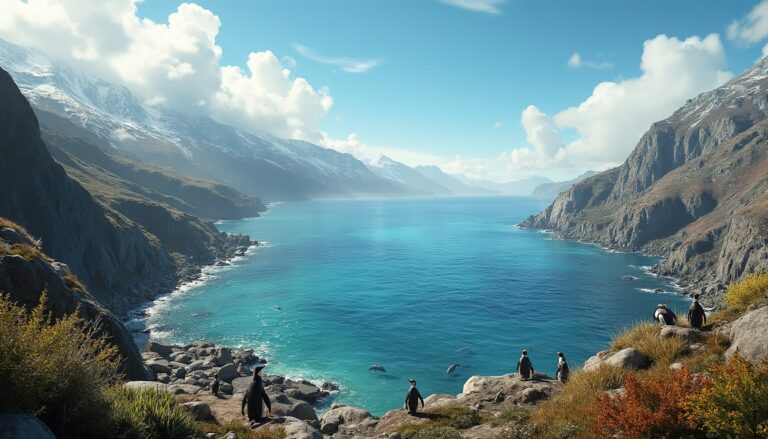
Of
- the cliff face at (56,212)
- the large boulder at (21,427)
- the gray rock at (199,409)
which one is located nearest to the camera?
the large boulder at (21,427)

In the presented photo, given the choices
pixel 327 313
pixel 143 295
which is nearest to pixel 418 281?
pixel 327 313

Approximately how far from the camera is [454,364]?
56.8 m

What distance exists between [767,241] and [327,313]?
107645 millimetres

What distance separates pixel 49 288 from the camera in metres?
28.6

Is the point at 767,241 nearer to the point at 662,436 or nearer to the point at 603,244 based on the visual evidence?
the point at 603,244

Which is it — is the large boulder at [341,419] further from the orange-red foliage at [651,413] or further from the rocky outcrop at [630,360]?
the orange-red foliage at [651,413]

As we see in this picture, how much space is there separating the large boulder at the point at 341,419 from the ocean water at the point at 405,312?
22.2m

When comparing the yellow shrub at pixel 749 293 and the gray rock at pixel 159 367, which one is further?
the gray rock at pixel 159 367

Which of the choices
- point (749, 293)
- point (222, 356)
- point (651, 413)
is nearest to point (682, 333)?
point (749, 293)

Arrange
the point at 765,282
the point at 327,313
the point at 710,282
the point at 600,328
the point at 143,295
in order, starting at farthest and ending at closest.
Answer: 1. the point at 710,282
2. the point at 143,295
3. the point at 327,313
4. the point at 600,328
5. the point at 765,282

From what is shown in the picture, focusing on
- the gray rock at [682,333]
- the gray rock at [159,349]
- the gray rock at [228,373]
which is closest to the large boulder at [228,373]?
the gray rock at [228,373]

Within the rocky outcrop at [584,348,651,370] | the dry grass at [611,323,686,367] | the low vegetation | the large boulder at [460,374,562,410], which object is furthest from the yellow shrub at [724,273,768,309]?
the low vegetation

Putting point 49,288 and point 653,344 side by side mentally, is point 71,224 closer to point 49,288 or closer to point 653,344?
point 49,288

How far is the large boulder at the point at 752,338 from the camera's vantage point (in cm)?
1310
